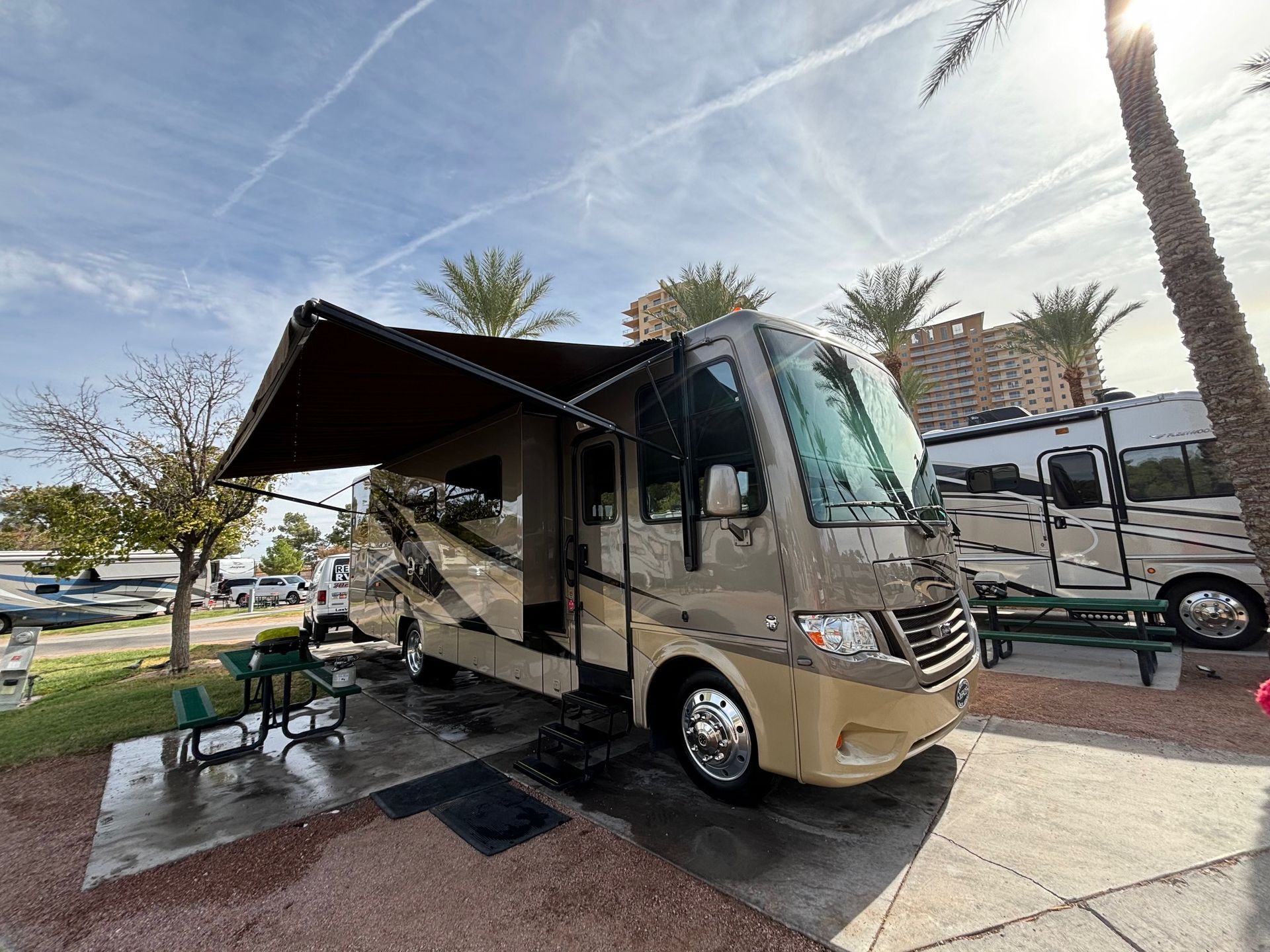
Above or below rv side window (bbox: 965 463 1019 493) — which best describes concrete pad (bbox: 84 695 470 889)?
below

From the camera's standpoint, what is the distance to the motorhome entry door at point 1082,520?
763 cm

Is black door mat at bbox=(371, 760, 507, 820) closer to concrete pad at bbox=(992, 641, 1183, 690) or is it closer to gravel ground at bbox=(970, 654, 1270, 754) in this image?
gravel ground at bbox=(970, 654, 1270, 754)

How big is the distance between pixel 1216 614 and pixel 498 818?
877 cm

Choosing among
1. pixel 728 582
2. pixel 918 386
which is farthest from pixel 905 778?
pixel 918 386

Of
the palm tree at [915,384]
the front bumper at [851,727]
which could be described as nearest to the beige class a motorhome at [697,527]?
the front bumper at [851,727]

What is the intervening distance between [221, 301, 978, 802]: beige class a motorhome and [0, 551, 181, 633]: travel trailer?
1699 centimetres

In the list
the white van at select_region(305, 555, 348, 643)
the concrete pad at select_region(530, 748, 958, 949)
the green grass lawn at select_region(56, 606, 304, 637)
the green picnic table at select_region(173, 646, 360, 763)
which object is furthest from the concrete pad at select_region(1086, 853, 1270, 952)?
the green grass lawn at select_region(56, 606, 304, 637)

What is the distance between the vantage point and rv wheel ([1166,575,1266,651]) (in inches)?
267

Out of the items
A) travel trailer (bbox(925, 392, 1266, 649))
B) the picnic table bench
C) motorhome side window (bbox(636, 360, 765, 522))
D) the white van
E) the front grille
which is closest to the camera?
the front grille

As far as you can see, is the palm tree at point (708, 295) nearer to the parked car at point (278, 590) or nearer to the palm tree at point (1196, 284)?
the palm tree at point (1196, 284)

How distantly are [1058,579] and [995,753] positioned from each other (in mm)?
5132

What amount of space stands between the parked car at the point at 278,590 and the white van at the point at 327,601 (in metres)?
20.1

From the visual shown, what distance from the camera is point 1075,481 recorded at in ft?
26.2

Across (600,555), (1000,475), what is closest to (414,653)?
(600,555)
